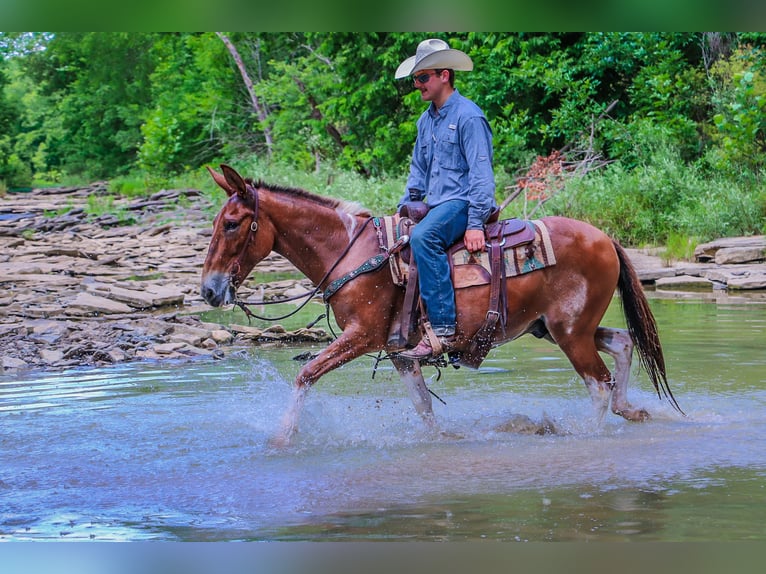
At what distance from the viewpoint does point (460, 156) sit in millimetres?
6973

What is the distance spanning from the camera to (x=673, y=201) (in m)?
20.0

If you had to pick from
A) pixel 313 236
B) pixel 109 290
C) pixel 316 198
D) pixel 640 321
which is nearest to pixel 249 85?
pixel 109 290

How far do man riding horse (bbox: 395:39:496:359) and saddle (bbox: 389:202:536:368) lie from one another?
92 mm

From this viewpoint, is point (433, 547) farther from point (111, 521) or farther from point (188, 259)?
point (188, 259)

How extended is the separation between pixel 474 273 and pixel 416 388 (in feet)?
3.23

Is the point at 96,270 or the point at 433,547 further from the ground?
the point at 433,547

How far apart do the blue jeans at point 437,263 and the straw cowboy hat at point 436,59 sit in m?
0.94

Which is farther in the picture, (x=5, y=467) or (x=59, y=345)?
(x=59, y=345)

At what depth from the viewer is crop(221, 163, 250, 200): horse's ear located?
22.1ft

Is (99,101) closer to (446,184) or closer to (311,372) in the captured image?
(446,184)
